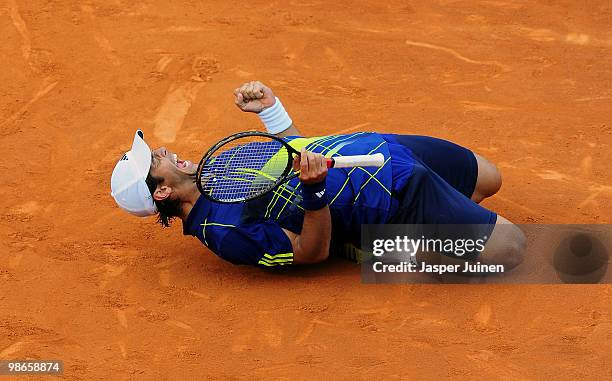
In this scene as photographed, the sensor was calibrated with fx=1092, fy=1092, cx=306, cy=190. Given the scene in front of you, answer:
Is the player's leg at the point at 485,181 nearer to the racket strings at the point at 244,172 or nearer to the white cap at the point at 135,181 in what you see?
the racket strings at the point at 244,172

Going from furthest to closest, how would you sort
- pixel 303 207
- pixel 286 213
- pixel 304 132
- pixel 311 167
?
pixel 304 132, pixel 286 213, pixel 303 207, pixel 311 167

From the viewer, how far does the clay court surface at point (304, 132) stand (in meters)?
5.46

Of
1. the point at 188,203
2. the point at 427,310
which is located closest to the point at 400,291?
the point at 427,310

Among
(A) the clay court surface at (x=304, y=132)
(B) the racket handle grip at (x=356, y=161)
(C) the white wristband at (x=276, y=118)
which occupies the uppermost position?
(B) the racket handle grip at (x=356, y=161)

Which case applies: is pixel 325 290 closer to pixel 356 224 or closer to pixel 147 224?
pixel 356 224

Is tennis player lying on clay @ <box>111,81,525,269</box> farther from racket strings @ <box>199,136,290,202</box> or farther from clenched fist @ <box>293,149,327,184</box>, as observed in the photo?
clenched fist @ <box>293,149,327,184</box>

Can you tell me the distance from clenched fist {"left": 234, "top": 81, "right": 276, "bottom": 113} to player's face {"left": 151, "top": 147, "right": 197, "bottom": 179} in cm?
56

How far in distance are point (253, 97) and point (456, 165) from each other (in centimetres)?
125

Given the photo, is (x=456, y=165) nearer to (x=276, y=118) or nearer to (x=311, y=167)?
(x=276, y=118)

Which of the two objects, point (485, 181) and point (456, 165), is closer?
point (456, 165)

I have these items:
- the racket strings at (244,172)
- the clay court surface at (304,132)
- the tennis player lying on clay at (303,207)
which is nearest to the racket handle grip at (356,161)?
the tennis player lying on clay at (303,207)

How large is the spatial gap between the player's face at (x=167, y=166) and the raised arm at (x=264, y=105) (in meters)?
0.57
